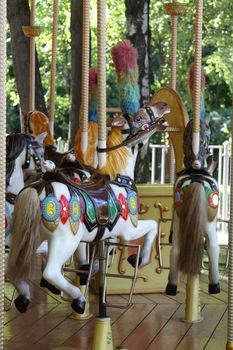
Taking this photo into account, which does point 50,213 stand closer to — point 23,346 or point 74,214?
point 74,214

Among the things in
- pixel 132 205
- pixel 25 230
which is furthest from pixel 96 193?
pixel 25 230

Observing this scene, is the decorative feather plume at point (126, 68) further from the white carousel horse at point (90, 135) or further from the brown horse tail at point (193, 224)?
the brown horse tail at point (193, 224)

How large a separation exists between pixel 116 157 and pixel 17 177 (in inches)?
22.7

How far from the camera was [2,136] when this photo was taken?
2609 mm

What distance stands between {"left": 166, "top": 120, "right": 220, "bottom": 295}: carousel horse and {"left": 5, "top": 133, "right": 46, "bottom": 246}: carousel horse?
0.82 m

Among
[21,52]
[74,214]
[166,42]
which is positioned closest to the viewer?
[74,214]

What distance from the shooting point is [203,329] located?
4.76 meters

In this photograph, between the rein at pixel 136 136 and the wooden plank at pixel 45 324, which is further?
the wooden plank at pixel 45 324

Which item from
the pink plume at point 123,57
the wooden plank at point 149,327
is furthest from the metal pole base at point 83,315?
the pink plume at point 123,57

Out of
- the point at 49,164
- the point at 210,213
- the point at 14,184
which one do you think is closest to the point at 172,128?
the point at 210,213

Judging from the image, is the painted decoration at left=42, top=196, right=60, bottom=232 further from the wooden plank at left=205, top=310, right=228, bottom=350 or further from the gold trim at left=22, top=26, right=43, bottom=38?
the gold trim at left=22, top=26, right=43, bottom=38

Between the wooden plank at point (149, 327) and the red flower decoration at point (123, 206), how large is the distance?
31.7 inches

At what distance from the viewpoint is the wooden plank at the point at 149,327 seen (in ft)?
14.5

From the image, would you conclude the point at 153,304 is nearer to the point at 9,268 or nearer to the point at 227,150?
the point at 9,268
